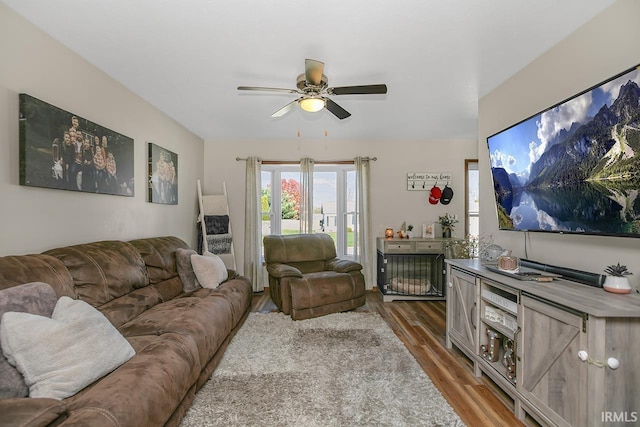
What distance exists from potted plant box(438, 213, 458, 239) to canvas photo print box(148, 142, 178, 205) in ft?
12.8

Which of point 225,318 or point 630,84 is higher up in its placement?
point 630,84

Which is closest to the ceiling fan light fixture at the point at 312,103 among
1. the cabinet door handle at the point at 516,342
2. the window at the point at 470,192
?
the cabinet door handle at the point at 516,342

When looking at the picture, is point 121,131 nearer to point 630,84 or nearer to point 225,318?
point 225,318

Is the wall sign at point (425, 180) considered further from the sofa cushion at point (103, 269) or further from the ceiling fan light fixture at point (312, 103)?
the sofa cushion at point (103, 269)

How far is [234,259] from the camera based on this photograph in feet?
15.8

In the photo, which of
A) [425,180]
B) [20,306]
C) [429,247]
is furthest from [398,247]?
[20,306]

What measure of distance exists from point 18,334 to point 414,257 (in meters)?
4.47

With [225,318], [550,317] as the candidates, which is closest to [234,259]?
[225,318]

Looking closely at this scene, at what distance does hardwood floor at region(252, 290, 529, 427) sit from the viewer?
76.7 inches

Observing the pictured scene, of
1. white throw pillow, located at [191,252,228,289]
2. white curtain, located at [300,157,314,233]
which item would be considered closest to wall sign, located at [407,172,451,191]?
white curtain, located at [300,157,314,233]

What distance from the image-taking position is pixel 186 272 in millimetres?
3125

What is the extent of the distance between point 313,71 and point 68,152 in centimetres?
183

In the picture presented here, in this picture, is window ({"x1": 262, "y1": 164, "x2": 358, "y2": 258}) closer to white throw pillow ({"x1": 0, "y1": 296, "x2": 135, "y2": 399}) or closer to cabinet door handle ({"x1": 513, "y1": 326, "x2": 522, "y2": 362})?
cabinet door handle ({"x1": 513, "y1": 326, "x2": 522, "y2": 362})

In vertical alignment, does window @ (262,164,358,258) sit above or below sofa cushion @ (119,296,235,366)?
above
